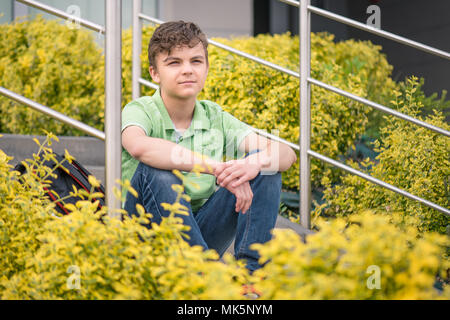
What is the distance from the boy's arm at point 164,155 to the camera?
1644 millimetres

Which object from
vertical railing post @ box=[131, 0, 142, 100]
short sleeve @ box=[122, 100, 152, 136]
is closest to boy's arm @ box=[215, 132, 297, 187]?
short sleeve @ box=[122, 100, 152, 136]

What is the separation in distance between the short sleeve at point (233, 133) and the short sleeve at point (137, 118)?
0.33 m

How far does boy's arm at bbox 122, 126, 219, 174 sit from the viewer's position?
1.64m

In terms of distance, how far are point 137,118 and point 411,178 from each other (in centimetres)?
138

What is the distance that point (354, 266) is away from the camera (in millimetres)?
943

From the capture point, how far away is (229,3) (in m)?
6.93

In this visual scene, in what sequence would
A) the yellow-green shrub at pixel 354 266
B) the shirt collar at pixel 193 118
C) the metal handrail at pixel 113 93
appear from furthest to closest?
the shirt collar at pixel 193 118
the metal handrail at pixel 113 93
the yellow-green shrub at pixel 354 266

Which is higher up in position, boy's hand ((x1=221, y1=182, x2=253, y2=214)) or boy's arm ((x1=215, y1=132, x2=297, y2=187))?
boy's arm ((x1=215, y1=132, x2=297, y2=187))

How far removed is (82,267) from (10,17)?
4.43 meters

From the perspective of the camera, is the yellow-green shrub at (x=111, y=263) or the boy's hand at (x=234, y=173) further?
the boy's hand at (x=234, y=173)

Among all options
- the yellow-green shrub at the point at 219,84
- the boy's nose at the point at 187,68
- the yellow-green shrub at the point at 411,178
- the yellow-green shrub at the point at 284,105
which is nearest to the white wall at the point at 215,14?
the yellow-green shrub at the point at 219,84

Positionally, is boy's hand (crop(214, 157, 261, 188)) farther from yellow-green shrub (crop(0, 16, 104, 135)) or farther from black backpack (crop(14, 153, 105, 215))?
yellow-green shrub (crop(0, 16, 104, 135))

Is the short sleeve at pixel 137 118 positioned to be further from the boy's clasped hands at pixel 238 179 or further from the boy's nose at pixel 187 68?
the boy's clasped hands at pixel 238 179

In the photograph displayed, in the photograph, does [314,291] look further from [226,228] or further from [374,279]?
A: [226,228]
